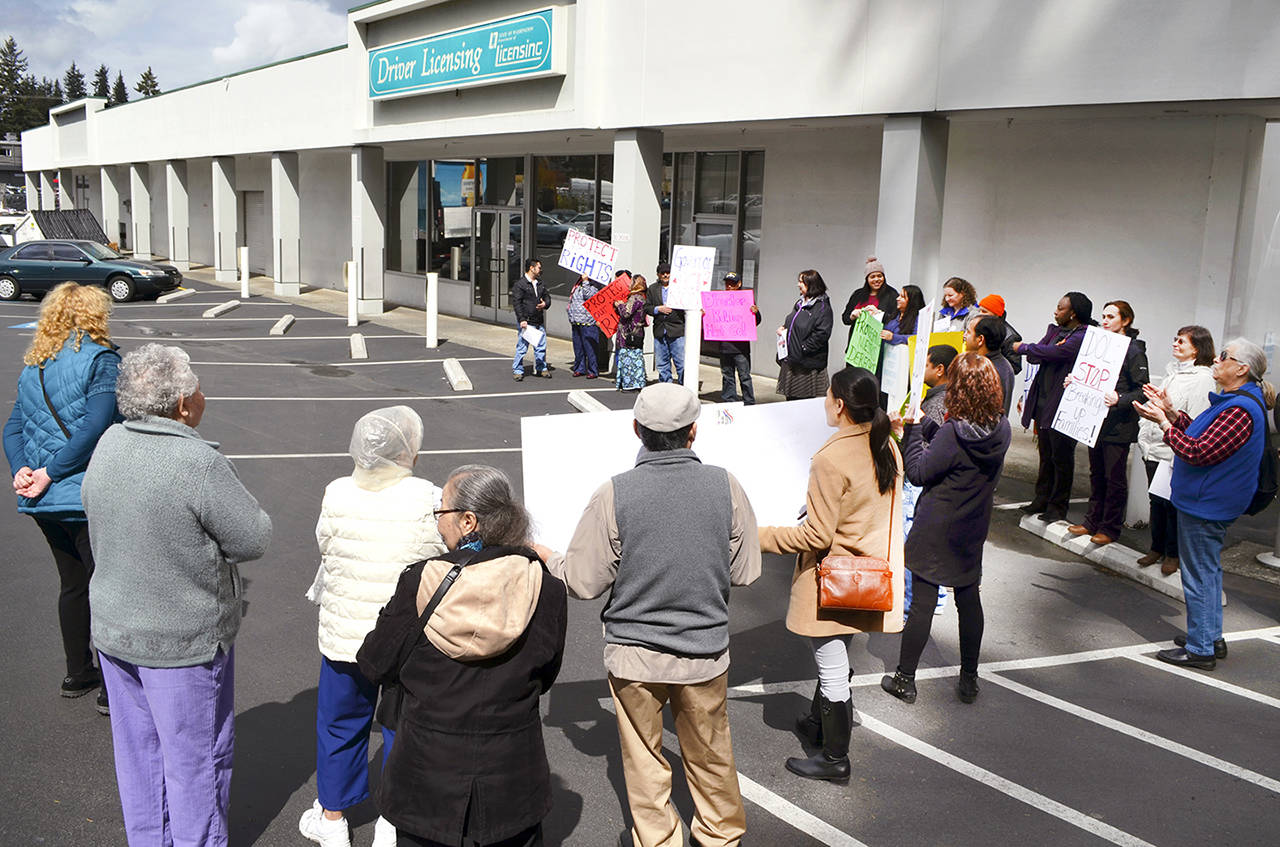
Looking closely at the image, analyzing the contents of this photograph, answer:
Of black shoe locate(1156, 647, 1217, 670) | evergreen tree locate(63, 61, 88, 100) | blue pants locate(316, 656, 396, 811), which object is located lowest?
black shoe locate(1156, 647, 1217, 670)

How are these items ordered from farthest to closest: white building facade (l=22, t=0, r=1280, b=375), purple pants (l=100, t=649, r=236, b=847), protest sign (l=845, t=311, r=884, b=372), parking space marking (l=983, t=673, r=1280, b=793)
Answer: white building facade (l=22, t=0, r=1280, b=375) < protest sign (l=845, t=311, r=884, b=372) < parking space marking (l=983, t=673, r=1280, b=793) < purple pants (l=100, t=649, r=236, b=847)

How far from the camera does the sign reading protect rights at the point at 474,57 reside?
58.4 ft

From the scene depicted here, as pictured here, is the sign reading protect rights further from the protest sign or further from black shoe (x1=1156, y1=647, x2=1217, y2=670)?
black shoe (x1=1156, y1=647, x2=1217, y2=670)

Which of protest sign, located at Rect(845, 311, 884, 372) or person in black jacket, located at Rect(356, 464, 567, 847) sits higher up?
protest sign, located at Rect(845, 311, 884, 372)

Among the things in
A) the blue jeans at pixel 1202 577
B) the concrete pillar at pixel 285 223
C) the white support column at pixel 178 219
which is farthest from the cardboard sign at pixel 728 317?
the white support column at pixel 178 219

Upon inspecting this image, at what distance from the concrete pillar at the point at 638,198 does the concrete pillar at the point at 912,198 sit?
511cm

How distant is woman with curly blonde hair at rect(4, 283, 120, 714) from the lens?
5.02m

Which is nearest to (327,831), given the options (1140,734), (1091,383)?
(1140,734)

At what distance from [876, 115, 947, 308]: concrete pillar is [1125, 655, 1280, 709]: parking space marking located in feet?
21.6

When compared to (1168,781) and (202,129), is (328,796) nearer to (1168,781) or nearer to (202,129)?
(1168,781)

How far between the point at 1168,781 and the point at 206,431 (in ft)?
34.9

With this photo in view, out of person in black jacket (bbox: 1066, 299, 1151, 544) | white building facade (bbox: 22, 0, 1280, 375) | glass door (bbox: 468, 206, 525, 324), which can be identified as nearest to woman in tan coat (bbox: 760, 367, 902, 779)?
person in black jacket (bbox: 1066, 299, 1151, 544)

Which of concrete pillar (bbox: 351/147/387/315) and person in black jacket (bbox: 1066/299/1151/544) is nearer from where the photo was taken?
person in black jacket (bbox: 1066/299/1151/544)

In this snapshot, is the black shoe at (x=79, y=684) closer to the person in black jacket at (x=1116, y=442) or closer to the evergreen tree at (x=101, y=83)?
the person in black jacket at (x=1116, y=442)
